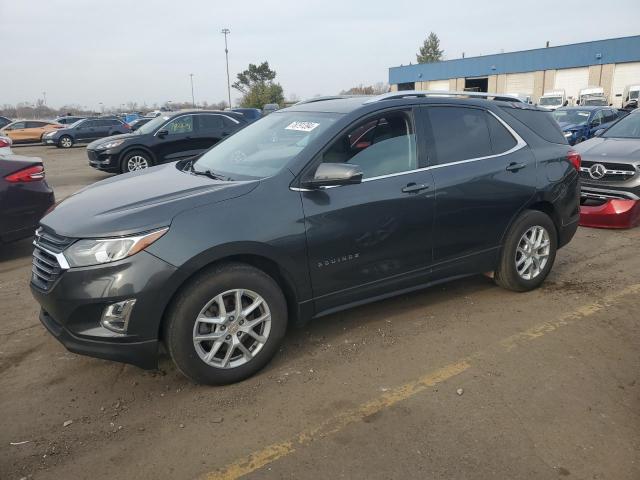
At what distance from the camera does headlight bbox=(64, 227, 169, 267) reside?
286 cm

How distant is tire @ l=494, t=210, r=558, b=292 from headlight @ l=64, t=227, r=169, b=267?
3053mm

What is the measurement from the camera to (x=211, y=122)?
12836mm

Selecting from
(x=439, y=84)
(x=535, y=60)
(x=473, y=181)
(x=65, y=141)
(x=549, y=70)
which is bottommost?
(x=65, y=141)

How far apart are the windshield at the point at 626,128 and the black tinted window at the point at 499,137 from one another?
471cm

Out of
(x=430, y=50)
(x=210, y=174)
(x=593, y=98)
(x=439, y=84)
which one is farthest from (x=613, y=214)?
(x=430, y=50)

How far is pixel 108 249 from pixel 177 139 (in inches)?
402

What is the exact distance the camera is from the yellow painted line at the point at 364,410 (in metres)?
2.55

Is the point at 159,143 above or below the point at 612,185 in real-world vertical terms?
above

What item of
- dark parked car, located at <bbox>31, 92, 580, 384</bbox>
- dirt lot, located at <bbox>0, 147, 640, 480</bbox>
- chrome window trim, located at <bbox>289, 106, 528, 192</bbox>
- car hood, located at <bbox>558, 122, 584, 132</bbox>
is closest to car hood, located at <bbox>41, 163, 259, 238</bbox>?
dark parked car, located at <bbox>31, 92, 580, 384</bbox>

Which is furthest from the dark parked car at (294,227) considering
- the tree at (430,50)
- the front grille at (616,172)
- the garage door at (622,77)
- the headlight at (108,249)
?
the tree at (430,50)

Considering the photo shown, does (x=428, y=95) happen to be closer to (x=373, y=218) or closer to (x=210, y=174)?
Result: (x=373, y=218)

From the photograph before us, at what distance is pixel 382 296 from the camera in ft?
12.6

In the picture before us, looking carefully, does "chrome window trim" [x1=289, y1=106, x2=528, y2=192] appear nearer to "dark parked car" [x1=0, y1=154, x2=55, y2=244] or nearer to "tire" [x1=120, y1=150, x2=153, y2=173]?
"dark parked car" [x1=0, y1=154, x2=55, y2=244]

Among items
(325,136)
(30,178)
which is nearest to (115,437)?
(325,136)
